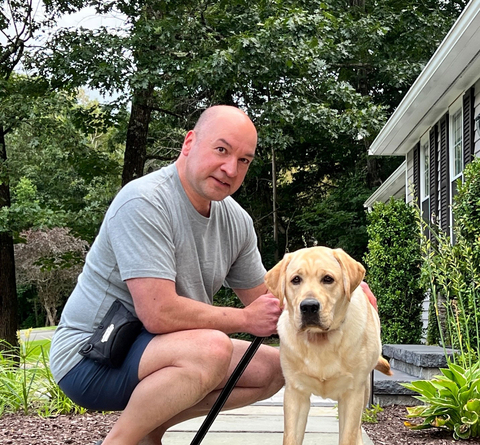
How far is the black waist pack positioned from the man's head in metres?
0.67

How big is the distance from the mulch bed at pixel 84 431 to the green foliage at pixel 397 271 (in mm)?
5978

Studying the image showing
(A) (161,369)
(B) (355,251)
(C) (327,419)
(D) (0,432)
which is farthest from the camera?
(B) (355,251)

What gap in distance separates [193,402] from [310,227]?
19.7 m

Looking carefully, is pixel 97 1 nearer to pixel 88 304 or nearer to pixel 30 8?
pixel 30 8

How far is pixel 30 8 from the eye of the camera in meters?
12.2

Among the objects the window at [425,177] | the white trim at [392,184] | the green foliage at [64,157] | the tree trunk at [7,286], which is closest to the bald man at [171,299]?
the green foliage at [64,157]

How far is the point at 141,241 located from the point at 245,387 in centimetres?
100

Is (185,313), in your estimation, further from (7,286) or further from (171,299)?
(7,286)

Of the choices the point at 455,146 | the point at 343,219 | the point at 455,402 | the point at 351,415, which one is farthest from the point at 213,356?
the point at 343,219

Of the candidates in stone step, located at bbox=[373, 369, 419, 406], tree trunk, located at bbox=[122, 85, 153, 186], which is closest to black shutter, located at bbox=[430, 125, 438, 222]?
tree trunk, located at bbox=[122, 85, 153, 186]

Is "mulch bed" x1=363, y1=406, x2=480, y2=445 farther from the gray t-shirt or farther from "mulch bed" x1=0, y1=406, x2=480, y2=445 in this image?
the gray t-shirt

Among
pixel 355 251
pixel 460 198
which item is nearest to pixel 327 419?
pixel 460 198

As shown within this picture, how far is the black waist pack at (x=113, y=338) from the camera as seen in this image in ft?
9.12

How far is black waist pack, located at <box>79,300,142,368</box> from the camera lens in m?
2.78
